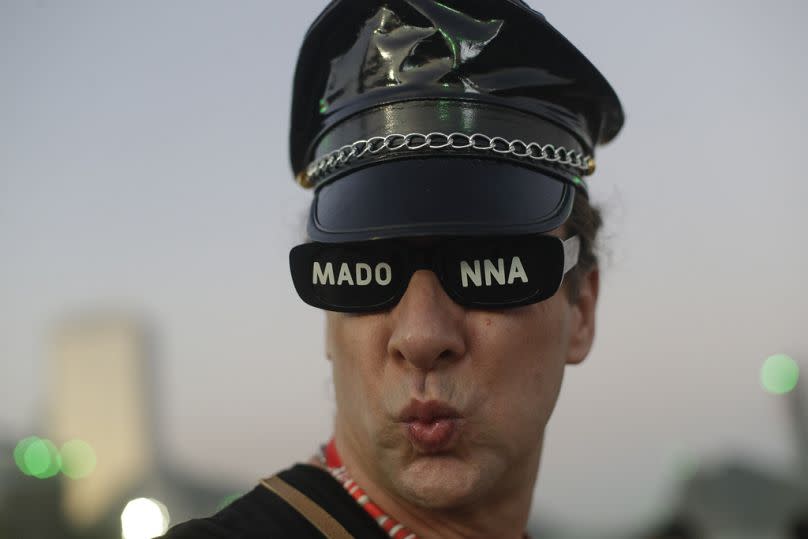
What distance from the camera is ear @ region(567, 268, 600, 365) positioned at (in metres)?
2.65

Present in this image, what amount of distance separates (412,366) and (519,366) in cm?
31

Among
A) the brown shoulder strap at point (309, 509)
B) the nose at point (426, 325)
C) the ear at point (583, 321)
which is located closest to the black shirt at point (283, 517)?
the brown shoulder strap at point (309, 509)

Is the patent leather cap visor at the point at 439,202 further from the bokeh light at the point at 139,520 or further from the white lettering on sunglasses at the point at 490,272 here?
the bokeh light at the point at 139,520

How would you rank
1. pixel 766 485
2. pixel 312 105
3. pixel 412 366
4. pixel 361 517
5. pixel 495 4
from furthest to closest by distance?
1. pixel 766 485
2. pixel 312 105
3. pixel 495 4
4. pixel 361 517
5. pixel 412 366

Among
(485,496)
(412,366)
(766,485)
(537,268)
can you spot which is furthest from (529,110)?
(766,485)

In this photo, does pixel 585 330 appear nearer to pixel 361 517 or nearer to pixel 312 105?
pixel 361 517

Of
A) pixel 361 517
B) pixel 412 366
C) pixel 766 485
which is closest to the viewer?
pixel 412 366

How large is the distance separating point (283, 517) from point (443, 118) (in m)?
1.17

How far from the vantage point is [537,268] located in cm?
218

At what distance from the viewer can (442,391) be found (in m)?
2.08

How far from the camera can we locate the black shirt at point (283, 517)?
6.89 ft

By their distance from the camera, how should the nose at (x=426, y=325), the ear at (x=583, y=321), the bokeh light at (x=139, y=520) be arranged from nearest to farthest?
the nose at (x=426, y=325) < the ear at (x=583, y=321) < the bokeh light at (x=139, y=520)

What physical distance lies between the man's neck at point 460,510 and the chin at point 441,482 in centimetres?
14

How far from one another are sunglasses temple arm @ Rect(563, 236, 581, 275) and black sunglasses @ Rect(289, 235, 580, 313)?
0.22 metres
